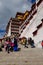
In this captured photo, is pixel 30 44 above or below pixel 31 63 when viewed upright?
above

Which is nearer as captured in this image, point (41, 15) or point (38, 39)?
point (38, 39)

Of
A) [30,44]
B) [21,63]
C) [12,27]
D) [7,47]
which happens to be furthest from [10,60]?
[12,27]

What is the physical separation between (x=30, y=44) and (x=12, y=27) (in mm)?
16031

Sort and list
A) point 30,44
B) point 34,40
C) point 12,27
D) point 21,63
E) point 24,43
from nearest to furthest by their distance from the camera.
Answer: point 21,63 → point 24,43 → point 30,44 → point 34,40 → point 12,27

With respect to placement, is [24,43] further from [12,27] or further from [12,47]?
[12,27]

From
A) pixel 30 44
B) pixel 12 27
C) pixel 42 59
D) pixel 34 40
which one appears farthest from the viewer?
pixel 12 27

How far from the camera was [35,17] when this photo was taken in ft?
98.0

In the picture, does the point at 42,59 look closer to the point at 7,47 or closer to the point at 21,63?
the point at 21,63

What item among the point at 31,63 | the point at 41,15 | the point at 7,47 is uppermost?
the point at 41,15

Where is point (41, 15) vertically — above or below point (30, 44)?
above

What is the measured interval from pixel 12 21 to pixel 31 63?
28.2 metres

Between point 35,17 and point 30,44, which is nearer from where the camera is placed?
point 30,44

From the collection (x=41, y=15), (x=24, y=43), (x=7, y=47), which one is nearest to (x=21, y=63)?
(x=7, y=47)

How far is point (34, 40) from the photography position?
26219 millimetres
